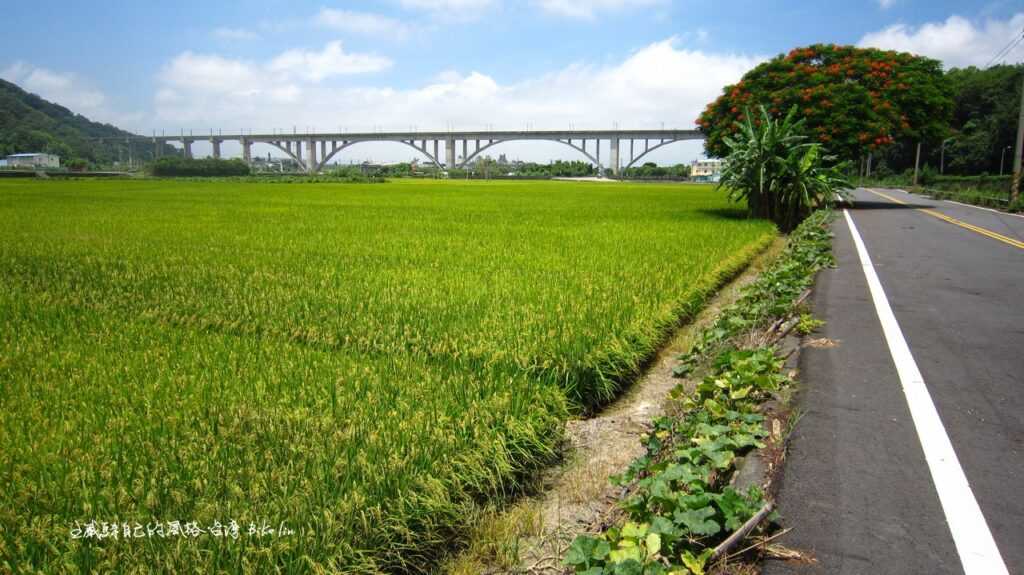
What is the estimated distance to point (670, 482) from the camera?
2.59 meters

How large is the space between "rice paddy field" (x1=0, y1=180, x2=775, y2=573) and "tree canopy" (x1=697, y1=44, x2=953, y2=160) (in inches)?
644

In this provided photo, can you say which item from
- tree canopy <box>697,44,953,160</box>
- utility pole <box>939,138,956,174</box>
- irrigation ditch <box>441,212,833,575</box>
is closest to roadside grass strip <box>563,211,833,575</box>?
irrigation ditch <box>441,212,833,575</box>

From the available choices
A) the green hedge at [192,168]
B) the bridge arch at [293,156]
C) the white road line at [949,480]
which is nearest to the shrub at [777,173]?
the white road line at [949,480]

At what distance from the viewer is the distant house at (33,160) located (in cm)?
9085

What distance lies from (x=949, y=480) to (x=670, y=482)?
1241 mm

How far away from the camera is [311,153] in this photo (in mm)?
104188

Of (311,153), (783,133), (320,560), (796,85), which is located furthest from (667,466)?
(311,153)

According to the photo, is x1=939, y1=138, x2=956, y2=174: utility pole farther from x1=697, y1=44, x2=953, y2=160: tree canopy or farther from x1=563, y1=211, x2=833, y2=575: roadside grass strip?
x1=563, y1=211, x2=833, y2=575: roadside grass strip

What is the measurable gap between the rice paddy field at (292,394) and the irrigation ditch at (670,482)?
0.60 feet

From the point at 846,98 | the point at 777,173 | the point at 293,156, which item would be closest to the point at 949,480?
the point at 777,173

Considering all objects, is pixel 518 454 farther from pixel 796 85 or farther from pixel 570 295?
pixel 796 85

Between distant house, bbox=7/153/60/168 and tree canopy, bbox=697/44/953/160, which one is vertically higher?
distant house, bbox=7/153/60/168

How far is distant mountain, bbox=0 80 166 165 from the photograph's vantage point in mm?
105125

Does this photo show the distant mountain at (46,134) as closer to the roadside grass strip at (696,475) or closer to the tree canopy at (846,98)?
the tree canopy at (846,98)
